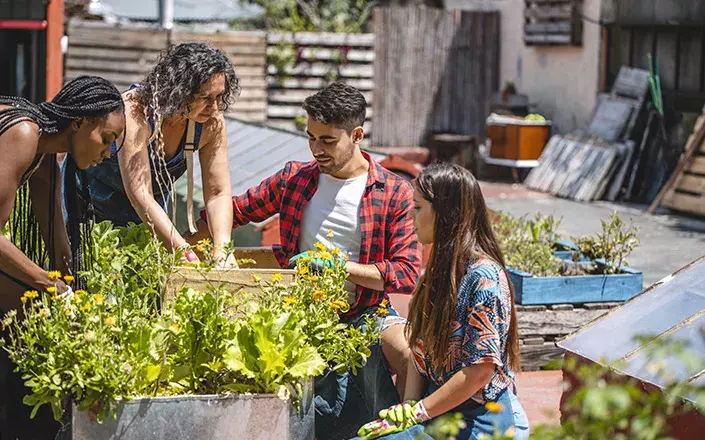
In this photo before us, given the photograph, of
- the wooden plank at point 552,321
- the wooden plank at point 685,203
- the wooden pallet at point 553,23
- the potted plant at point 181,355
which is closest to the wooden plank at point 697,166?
the wooden plank at point 685,203

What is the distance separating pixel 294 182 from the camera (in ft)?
14.5

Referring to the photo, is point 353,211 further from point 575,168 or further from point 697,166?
point 575,168

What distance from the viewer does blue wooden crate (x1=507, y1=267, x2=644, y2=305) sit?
5926mm

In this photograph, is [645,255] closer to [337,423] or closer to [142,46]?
[337,423]

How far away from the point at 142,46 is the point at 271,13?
94.8 inches

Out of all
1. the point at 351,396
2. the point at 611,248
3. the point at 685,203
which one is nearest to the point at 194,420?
the point at 351,396

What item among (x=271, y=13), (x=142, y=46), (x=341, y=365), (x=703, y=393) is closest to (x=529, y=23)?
(x=271, y=13)

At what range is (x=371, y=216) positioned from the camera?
423 centimetres

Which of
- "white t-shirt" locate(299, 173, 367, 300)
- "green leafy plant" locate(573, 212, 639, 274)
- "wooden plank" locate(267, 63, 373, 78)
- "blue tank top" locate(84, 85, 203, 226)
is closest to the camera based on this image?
"white t-shirt" locate(299, 173, 367, 300)

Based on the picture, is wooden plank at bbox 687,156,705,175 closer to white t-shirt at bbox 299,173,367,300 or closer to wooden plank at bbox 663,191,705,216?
wooden plank at bbox 663,191,705,216

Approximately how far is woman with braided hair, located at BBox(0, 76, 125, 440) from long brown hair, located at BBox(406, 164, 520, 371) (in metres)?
1.04

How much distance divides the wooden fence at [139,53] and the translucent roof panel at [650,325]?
12953 mm

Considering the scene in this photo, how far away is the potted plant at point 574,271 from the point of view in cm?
595

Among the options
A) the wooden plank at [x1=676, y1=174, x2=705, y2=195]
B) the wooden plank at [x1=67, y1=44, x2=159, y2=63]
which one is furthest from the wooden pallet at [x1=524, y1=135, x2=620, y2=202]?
the wooden plank at [x1=67, y1=44, x2=159, y2=63]
